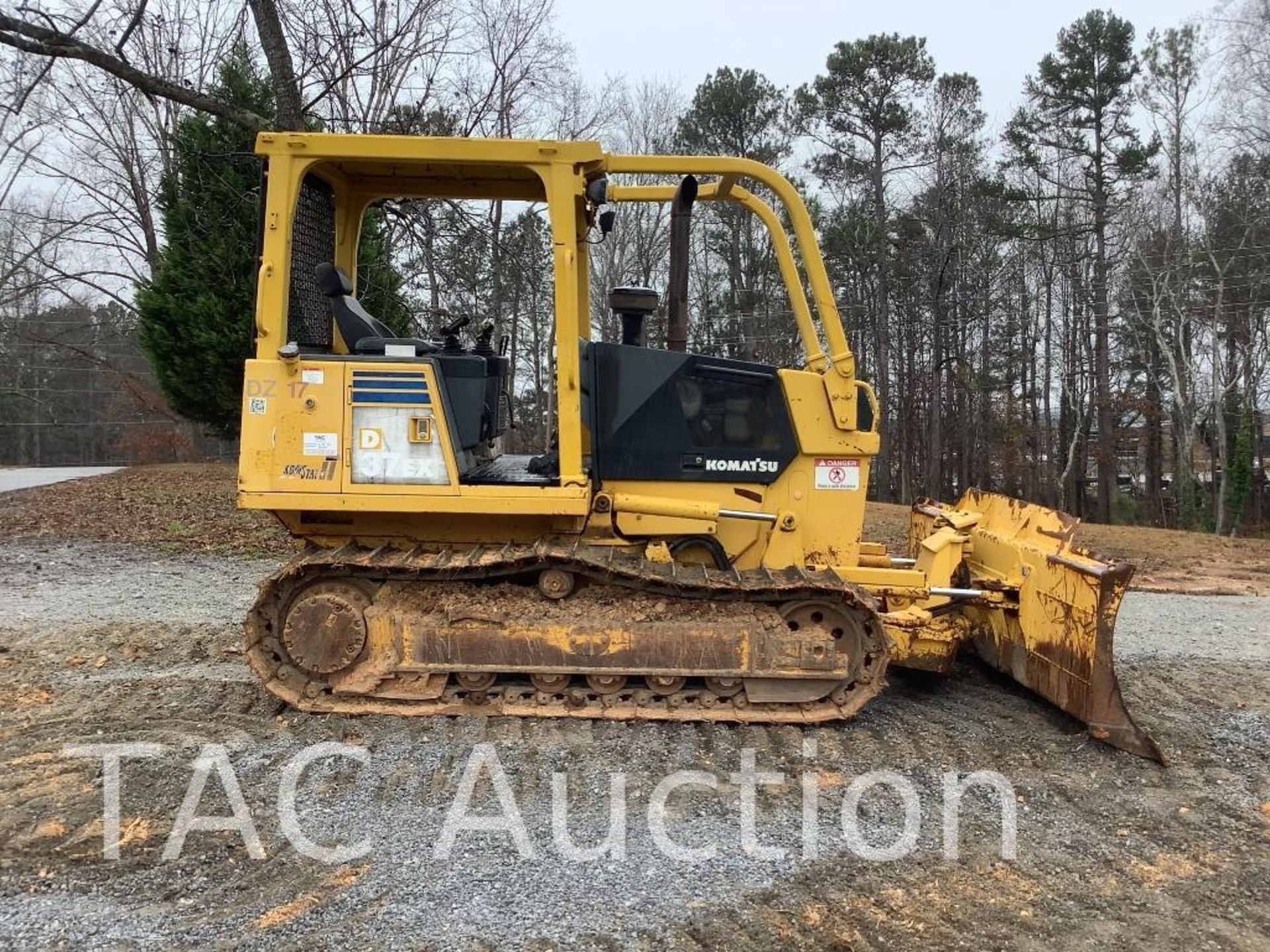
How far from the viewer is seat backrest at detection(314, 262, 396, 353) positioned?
501 centimetres

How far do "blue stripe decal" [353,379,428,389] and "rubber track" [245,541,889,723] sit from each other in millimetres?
930

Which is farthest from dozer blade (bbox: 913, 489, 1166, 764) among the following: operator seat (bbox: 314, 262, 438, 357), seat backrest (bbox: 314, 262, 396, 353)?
seat backrest (bbox: 314, 262, 396, 353)

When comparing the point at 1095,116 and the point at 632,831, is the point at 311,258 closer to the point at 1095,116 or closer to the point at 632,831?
the point at 632,831

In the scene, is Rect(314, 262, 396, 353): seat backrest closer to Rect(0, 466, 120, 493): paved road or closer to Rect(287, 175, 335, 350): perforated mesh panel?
Rect(287, 175, 335, 350): perforated mesh panel

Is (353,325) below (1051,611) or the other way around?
the other way around

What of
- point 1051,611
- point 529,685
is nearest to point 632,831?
point 529,685

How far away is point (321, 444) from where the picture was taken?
4715 mm

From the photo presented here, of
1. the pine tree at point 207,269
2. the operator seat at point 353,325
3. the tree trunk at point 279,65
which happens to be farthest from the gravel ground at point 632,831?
the pine tree at point 207,269

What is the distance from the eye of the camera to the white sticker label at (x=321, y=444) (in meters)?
4.71

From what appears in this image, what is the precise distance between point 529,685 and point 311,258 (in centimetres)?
286

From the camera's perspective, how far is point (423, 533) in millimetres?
5105

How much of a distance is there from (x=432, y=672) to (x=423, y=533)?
80 centimetres

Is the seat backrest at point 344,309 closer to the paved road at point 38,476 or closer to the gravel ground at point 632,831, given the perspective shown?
the gravel ground at point 632,831

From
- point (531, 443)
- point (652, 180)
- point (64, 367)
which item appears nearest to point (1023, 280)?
point (652, 180)
